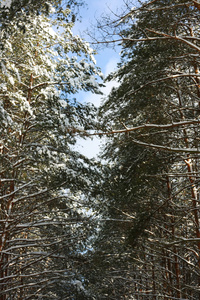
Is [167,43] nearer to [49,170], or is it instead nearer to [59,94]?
[59,94]

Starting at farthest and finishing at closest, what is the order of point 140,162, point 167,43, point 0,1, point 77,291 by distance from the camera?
1. point 77,291
2. point 140,162
3. point 167,43
4. point 0,1

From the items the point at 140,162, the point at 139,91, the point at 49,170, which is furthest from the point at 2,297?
the point at 139,91

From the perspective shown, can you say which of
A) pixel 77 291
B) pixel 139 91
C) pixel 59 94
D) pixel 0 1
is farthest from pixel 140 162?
pixel 77 291

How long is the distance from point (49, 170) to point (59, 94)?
6.25 ft

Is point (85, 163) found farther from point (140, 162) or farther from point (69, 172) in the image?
point (140, 162)

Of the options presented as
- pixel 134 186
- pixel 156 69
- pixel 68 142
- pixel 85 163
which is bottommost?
pixel 134 186

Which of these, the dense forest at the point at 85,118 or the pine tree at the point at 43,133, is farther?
the pine tree at the point at 43,133

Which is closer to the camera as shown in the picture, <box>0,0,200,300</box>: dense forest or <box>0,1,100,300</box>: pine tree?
<box>0,0,200,300</box>: dense forest

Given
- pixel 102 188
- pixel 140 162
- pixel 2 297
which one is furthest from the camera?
pixel 102 188

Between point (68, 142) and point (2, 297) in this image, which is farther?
point (68, 142)

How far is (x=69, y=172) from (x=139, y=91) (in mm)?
2616

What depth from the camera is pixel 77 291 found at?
852 centimetres

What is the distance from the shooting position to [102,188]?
25.4 ft

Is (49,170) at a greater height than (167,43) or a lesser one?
lesser
